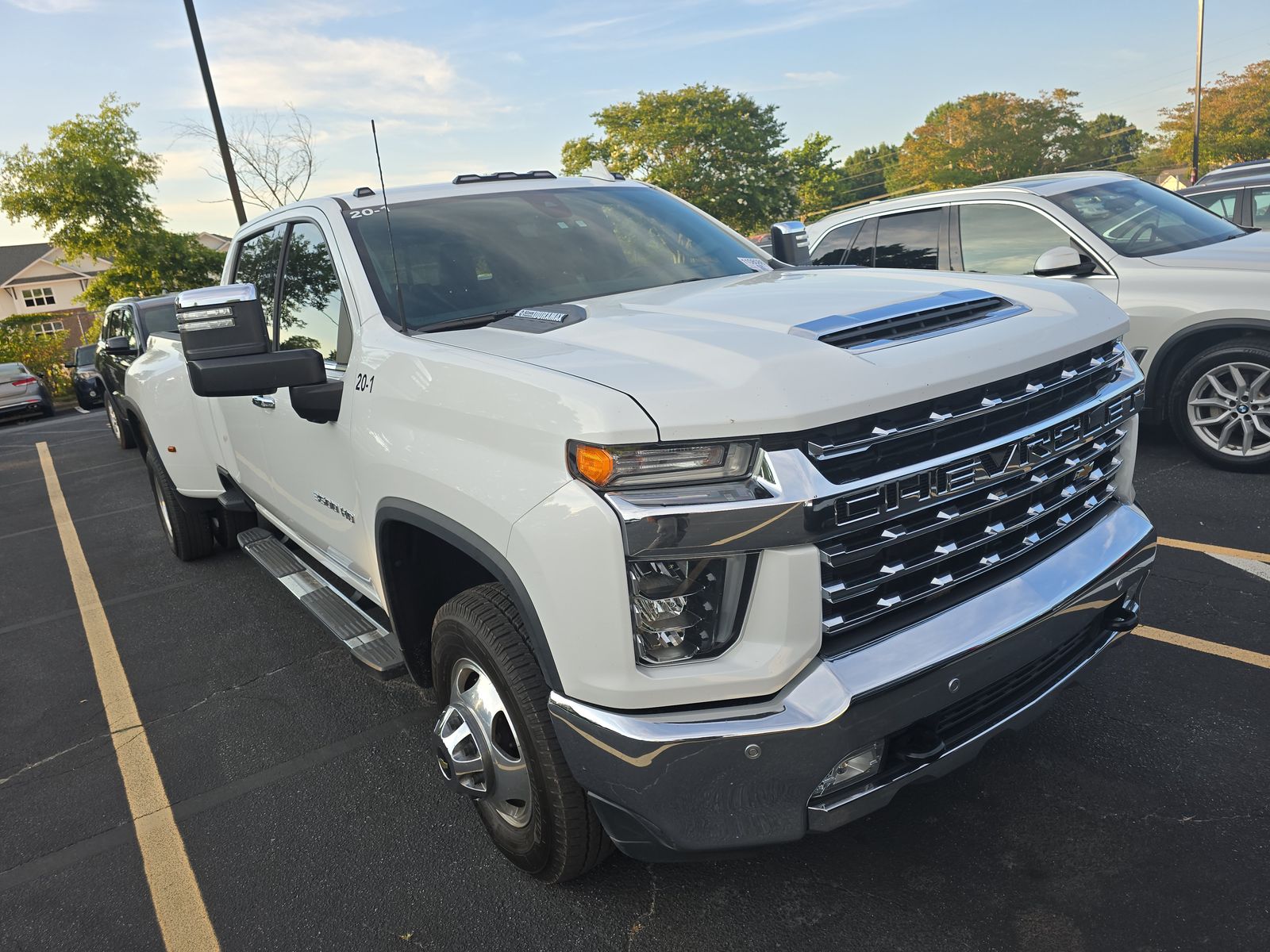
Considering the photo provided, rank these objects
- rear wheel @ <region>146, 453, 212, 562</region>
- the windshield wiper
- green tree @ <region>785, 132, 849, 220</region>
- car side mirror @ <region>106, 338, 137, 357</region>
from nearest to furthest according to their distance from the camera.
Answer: the windshield wiper
rear wheel @ <region>146, 453, 212, 562</region>
car side mirror @ <region>106, 338, 137, 357</region>
green tree @ <region>785, 132, 849, 220</region>

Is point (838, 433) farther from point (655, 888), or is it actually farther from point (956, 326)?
point (655, 888)

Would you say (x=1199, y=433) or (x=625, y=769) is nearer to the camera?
(x=625, y=769)

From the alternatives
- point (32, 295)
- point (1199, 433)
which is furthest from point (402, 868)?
point (32, 295)

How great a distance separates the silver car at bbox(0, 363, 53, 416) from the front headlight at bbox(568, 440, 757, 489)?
75.4ft

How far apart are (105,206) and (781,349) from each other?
32911 mm

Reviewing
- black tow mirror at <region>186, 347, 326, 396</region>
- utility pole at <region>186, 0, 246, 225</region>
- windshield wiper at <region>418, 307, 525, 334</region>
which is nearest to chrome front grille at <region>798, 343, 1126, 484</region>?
windshield wiper at <region>418, 307, 525, 334</region>

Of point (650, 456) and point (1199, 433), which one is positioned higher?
point (650, 456)

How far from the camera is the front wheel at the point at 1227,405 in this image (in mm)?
5539

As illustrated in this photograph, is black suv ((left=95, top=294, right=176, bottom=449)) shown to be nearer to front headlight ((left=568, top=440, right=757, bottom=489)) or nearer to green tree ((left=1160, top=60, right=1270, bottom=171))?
front headlight ((left=568, top=440, right=757, bottom=489))

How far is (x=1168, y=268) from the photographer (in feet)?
19.1

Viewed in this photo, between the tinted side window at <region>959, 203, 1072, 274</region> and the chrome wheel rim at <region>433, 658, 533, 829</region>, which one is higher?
the tinted side window at <region>959, 203, 1072, 274</region>

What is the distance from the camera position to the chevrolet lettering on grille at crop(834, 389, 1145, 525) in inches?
77.4

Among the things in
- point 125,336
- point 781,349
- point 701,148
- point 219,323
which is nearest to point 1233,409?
point 781,349

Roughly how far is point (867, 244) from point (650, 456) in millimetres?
6054
